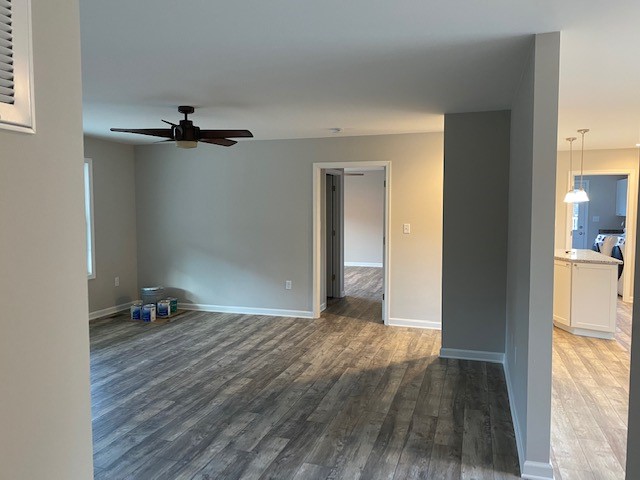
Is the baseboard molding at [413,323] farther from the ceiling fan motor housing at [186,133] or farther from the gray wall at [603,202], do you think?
the gray wall at [603,202]

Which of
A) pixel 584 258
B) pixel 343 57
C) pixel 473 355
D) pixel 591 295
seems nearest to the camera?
pixel 343 57

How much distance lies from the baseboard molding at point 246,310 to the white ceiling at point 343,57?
267cm

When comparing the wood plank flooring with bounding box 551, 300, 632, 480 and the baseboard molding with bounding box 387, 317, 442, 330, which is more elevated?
the baseboard molding with bounding box 387, 317, 442, 330

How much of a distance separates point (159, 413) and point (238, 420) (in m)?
0.59

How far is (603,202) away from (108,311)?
10.4 m

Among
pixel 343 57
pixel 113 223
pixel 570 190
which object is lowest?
pixel 113 223

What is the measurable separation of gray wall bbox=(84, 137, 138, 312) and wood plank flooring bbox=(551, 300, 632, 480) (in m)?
5.40

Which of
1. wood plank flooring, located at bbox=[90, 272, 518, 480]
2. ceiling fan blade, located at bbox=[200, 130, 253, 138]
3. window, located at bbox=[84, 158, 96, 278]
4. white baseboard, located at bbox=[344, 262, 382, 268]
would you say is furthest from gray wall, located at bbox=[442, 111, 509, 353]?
white baseboard, located at bbox=[344, 262, 382, 268]

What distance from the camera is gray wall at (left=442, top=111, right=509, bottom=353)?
14.0ft

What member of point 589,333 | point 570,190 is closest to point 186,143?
point 589,333

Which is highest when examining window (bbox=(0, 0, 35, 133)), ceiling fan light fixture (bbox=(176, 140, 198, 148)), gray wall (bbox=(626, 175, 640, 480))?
ceiling fan light fixture (bbox=(176, 140, 198, 148))

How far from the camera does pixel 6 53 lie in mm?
836

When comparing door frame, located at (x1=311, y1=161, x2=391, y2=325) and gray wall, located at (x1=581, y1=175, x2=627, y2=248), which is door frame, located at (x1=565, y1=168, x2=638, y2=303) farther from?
gray wall, located at (x1=581, y1=175, x2=627, y2=248)

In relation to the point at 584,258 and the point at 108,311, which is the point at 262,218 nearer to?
the point at 108,311
